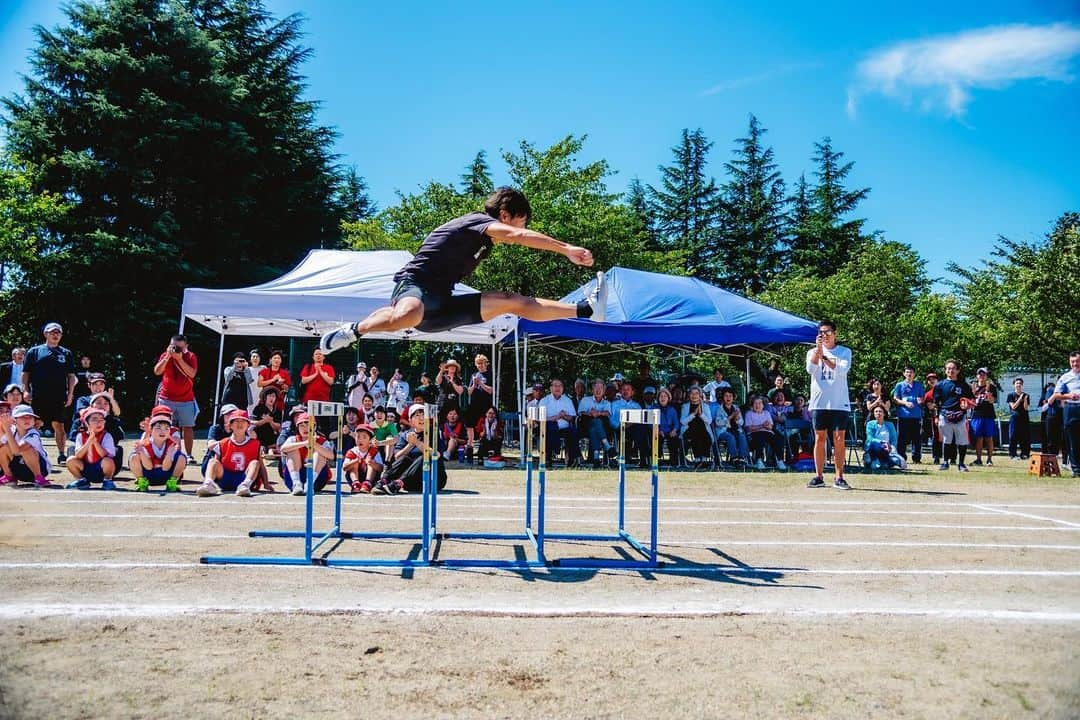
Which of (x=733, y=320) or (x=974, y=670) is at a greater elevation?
(x=733, y=320)

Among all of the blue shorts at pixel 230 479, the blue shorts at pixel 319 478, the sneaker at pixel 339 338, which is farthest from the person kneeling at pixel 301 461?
the sneaker at pixel 339 338

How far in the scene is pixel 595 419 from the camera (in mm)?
14211

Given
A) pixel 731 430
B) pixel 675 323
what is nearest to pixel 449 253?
pixel 675 323

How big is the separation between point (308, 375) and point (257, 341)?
18.4 metres

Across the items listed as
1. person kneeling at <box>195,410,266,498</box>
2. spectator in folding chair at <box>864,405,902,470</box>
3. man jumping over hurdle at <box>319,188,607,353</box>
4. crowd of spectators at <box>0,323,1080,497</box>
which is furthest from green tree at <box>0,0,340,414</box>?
spectator in folding chair at <box>864,405,902,470</box>

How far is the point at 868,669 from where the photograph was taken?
3266 mm

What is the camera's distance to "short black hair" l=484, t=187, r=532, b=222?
18.6 ft

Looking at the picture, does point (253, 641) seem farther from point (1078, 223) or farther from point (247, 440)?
point (1078, 223)

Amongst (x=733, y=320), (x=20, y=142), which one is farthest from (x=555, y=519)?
(x=20, y=142)

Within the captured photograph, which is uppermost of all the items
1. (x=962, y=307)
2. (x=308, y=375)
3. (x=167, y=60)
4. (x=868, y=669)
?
(x=167, y=60)

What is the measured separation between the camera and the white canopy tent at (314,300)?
12.7 metres

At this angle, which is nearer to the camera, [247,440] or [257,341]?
[247,440]

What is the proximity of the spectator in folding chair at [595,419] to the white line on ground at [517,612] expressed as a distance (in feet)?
32.4

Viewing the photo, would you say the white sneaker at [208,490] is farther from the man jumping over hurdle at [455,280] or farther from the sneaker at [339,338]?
the man jumping over hurdle at [455,280]
